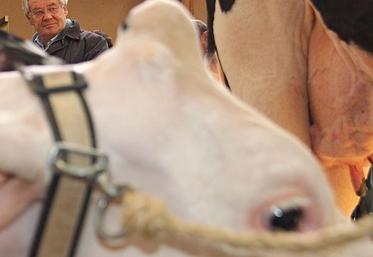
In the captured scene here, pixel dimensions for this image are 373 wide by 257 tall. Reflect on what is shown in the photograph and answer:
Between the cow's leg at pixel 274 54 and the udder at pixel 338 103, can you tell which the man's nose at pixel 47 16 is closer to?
the cow's leg at pixel 274 54

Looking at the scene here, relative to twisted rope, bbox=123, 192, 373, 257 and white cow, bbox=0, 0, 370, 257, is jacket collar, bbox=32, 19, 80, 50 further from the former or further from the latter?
twisted rope, bbox=123, 192, 373, 257

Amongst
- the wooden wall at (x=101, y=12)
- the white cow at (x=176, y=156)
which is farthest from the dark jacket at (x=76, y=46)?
the wooden wall at (x=101, y=12)

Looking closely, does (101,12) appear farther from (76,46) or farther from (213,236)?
(213,236)

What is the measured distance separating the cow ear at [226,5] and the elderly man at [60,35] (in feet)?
3.41

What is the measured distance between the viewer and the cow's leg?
1.86 metres

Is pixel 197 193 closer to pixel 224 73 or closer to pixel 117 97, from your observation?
pixel 117 97

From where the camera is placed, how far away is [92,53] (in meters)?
2.95

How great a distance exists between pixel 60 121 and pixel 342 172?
52.9 inches

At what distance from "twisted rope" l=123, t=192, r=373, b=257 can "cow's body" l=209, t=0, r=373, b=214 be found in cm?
109

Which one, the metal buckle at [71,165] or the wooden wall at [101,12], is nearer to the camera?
the metal buckle at [71,165]

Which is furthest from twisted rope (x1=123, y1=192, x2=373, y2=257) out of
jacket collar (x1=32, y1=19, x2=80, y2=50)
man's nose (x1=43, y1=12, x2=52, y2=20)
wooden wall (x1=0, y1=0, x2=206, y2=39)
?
wooden wall (x1=0, y1=0, x2=206, y2=39)

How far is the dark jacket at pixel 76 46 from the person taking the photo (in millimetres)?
2932

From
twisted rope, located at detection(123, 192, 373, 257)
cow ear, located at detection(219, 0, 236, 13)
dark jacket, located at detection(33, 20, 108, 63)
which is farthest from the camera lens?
dark jacket, located at detection(33, 20, 108, 63)

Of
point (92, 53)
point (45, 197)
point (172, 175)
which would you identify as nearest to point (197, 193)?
point (172, 175)
